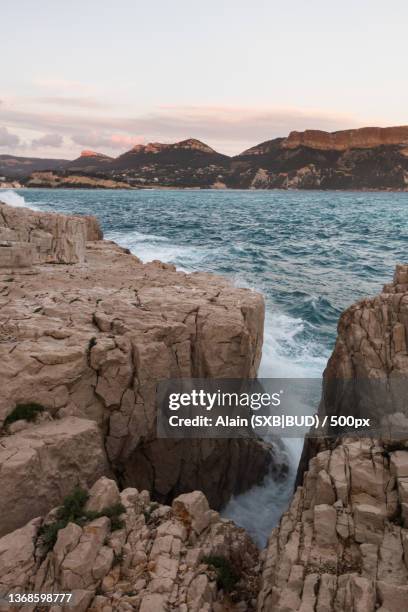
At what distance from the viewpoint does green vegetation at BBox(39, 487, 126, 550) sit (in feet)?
22.0

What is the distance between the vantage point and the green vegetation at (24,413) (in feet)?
28.5

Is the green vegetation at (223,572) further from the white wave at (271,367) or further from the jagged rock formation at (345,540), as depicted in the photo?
the white wave at (271,367)

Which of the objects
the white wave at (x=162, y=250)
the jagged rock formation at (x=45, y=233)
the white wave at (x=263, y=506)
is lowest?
the white wave at (x=263, y=506)

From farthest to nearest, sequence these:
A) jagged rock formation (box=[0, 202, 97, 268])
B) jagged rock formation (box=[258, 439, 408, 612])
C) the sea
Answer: jagged rock formation (box=[0, 202, 97, 268]) → the sea → jagged rock formation (box=[258, 439, 408, 612])

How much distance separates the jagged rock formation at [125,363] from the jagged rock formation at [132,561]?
1.33 m

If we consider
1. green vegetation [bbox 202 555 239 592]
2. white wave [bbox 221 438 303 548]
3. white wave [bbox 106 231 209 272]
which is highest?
white wave [bbox 106 231 209 272]

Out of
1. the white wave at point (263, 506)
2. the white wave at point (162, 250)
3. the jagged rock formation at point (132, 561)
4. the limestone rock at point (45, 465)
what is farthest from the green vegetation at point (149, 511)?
the white wave at point (162, 250)

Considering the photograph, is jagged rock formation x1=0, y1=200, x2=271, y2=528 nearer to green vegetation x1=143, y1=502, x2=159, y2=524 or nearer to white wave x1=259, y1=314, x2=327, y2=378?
green vegetation x1=143, y1=502, x2=159, y2=524

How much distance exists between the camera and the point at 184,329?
37.4 ft

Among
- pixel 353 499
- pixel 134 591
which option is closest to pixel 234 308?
pixel 353 499

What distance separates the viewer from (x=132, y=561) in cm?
668

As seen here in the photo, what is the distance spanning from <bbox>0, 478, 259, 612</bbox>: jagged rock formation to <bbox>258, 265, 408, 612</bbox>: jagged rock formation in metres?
0.68

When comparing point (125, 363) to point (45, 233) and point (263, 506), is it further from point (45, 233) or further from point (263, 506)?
point (45, 233)

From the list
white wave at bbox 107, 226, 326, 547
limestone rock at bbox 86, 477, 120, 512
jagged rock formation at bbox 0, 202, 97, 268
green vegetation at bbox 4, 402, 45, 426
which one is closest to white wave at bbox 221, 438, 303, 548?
white wave at bbox 107, 226, 326, 547
